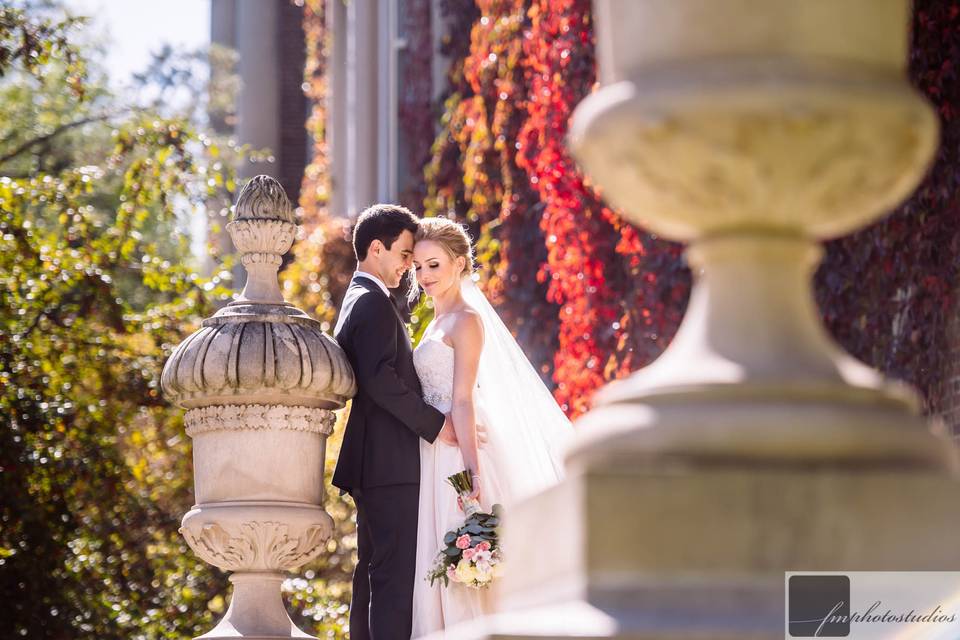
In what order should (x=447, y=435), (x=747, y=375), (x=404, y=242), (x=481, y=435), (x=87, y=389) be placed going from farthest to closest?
(x=87, y=389) → (x=404, y=242) → (x=481, y=435) → (x=447, y=435) → (x=747, y=375)

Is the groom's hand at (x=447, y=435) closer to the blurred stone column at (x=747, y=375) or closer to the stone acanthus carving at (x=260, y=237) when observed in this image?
the stone acanthus carving at (x=260, y=237)

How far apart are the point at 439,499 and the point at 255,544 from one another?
2.49 feet

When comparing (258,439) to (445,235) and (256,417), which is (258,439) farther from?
(445,235)

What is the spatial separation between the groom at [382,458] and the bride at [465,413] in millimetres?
61

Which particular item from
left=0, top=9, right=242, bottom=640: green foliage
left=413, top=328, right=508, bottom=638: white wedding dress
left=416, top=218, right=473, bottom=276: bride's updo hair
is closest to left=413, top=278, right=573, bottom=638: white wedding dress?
left=413, top=328, right=508, bottom=638: white wedding dress

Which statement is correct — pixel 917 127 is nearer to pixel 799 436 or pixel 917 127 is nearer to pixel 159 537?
pixel 799 436

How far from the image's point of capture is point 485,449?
250 inches

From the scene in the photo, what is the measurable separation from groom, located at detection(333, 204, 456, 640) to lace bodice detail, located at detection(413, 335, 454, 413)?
4.3 inches

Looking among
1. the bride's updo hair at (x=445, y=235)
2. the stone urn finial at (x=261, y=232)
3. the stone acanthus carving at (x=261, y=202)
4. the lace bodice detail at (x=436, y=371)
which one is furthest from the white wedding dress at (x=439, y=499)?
the stone acanthus carving at (x=261, y=202)

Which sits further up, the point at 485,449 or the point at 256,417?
the point at 256,417

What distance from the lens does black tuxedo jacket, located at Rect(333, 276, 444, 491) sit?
6043 millimetres

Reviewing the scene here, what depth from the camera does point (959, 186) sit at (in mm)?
6668

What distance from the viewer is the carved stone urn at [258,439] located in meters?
5.85

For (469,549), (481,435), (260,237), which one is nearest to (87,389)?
(260,237)
